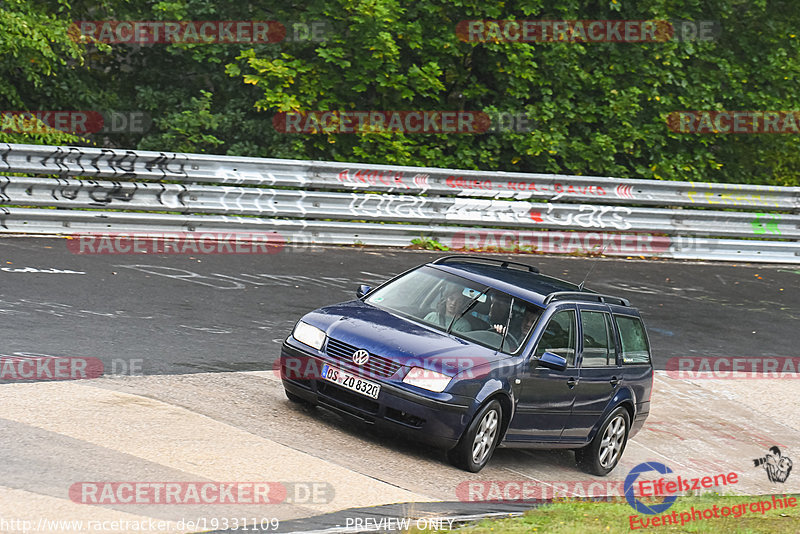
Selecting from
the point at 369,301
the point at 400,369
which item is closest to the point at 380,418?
the point at 400,369

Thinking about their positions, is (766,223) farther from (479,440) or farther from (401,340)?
(401,340)

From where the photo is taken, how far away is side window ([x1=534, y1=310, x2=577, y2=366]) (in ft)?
29.8

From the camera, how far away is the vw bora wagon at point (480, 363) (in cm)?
820

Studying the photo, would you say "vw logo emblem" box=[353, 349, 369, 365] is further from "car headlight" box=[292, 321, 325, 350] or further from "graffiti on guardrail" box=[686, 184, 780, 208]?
"graffiti on guardrail" box=[686, 184, 780, 208]

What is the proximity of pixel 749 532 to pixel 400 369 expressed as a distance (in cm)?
277

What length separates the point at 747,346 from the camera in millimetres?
14617

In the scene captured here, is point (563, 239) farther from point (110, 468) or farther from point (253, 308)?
point (110, 468)

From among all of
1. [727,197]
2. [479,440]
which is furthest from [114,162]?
[727,197]
